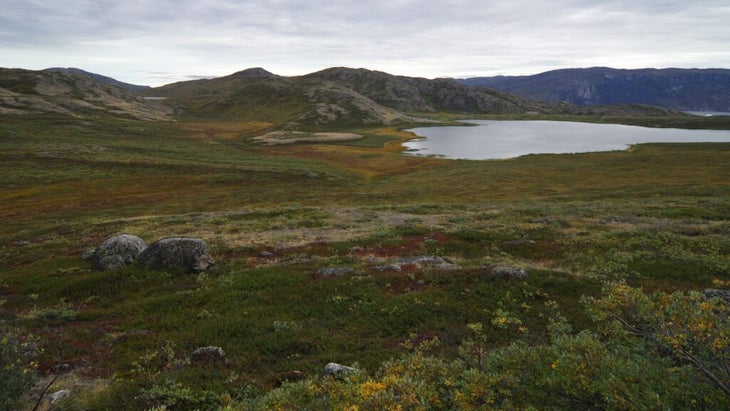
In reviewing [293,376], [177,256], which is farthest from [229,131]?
[293,376]

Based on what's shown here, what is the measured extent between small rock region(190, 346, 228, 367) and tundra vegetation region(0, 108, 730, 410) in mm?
149

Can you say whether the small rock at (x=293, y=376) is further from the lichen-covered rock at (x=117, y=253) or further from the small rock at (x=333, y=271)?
the lichen-covered rock at (x=117, y=253)

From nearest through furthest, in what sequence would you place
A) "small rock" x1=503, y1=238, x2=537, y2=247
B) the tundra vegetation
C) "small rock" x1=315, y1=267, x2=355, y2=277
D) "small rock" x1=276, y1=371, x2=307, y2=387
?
the tundra vegetation → "small rock" x1=276, y1=371, x2=307, y2=387 → "small rock" x1=315, y1=267, x2=355, y2=277 → "small rock" x1=503, y1=238, x2=537, y2=247

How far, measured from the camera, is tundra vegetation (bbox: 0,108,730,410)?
283 inches

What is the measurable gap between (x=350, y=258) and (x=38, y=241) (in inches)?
1201

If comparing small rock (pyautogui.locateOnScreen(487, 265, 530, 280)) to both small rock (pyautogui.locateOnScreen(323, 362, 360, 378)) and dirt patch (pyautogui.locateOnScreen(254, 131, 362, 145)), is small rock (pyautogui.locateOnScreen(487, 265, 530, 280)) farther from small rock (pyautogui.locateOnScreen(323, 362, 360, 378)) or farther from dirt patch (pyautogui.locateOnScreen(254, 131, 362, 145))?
dirt patch (pyautogui.locateOnScreen(254, 131, 362, 145))

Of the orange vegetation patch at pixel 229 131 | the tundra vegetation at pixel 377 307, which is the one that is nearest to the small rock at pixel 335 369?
the tundra vegetation at pixel 377 307

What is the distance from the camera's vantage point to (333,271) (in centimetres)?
2130

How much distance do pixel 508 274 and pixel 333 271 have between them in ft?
29.5

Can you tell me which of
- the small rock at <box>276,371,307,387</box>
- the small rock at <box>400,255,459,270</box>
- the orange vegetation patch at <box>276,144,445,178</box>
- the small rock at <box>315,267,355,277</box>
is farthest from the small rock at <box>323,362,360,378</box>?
the orange vegetation patch at <box>276,144,445,178</box>

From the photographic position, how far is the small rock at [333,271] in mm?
21002

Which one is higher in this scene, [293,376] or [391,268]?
[293,376]

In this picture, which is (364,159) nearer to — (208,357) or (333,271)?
(333,271)

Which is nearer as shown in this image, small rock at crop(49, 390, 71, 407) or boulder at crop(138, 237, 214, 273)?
small rock at crop(49, 390, 71, 407)
